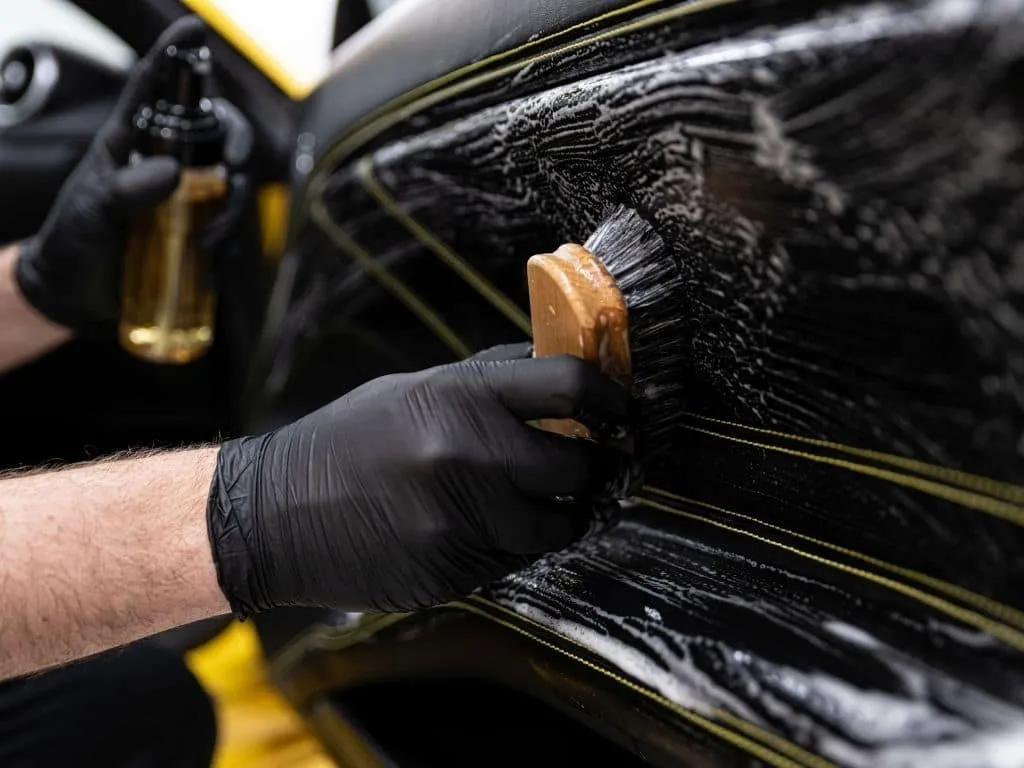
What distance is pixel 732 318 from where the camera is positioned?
1.85 ft

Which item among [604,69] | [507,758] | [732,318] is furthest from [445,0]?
[507,758]

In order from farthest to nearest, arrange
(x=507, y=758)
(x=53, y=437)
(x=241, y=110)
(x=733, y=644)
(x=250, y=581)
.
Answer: (x=53, y=437), (x=241, y=110), (x=507, y=758), (x=250, y=581), (x=733, y=644)

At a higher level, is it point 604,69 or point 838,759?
point 604,69

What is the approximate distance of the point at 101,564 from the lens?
668mm

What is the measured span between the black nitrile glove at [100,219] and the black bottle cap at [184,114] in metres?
0.02

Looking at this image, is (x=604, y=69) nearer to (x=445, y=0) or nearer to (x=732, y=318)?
(x=732, y=318)

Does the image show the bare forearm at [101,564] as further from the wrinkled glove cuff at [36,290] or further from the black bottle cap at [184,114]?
the wrinkled glove cuff at [36,290]

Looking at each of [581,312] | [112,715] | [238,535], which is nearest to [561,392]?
[581,312]

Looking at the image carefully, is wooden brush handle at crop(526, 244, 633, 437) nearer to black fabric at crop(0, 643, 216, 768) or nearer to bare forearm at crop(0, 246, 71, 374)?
black fabric at crop(0, 643, 216, 768)

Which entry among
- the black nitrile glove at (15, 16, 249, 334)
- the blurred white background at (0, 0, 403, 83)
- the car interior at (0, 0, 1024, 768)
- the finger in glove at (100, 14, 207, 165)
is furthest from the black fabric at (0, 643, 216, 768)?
the blurred white background at (0, 0, 403, 83)

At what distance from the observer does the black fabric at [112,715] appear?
0.94 meters

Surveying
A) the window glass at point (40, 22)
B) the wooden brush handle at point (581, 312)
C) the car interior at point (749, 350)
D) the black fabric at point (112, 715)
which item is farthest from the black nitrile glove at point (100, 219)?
the window glass at point (40, 22)

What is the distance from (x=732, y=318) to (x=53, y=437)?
143 cm

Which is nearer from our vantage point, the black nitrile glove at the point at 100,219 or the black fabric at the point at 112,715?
the black fabric at the point at 112,715
